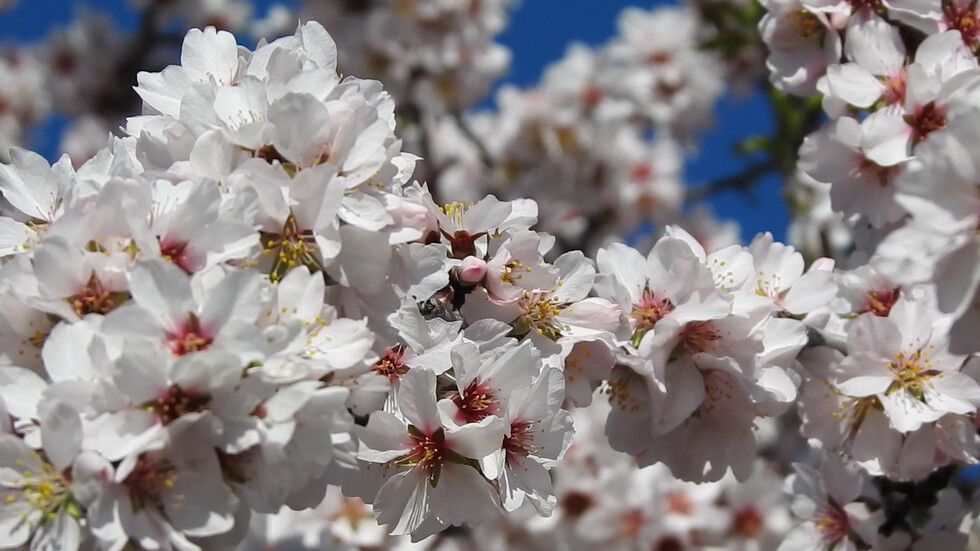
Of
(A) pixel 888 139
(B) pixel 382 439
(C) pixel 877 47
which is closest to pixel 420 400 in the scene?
(B) pixel 382 439

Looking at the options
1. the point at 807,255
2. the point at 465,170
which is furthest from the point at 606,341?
the point at 465,170

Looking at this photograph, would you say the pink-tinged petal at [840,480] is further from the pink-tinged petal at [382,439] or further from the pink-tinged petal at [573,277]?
the pink-tinged petal at [382,439]

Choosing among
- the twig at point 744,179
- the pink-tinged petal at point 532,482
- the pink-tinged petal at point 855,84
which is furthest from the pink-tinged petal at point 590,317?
the twig at point 744,179

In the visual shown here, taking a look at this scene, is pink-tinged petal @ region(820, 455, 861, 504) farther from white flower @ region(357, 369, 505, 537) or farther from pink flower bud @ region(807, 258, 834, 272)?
white flower @ region(357, 369, 505, 537)

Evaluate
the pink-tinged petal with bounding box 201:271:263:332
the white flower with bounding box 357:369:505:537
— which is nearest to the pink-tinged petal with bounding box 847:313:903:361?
the white flower with bounding box 357:369:505:537

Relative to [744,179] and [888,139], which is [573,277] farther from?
[744,179]

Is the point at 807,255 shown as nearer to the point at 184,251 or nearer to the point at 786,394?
the point at 786,394
